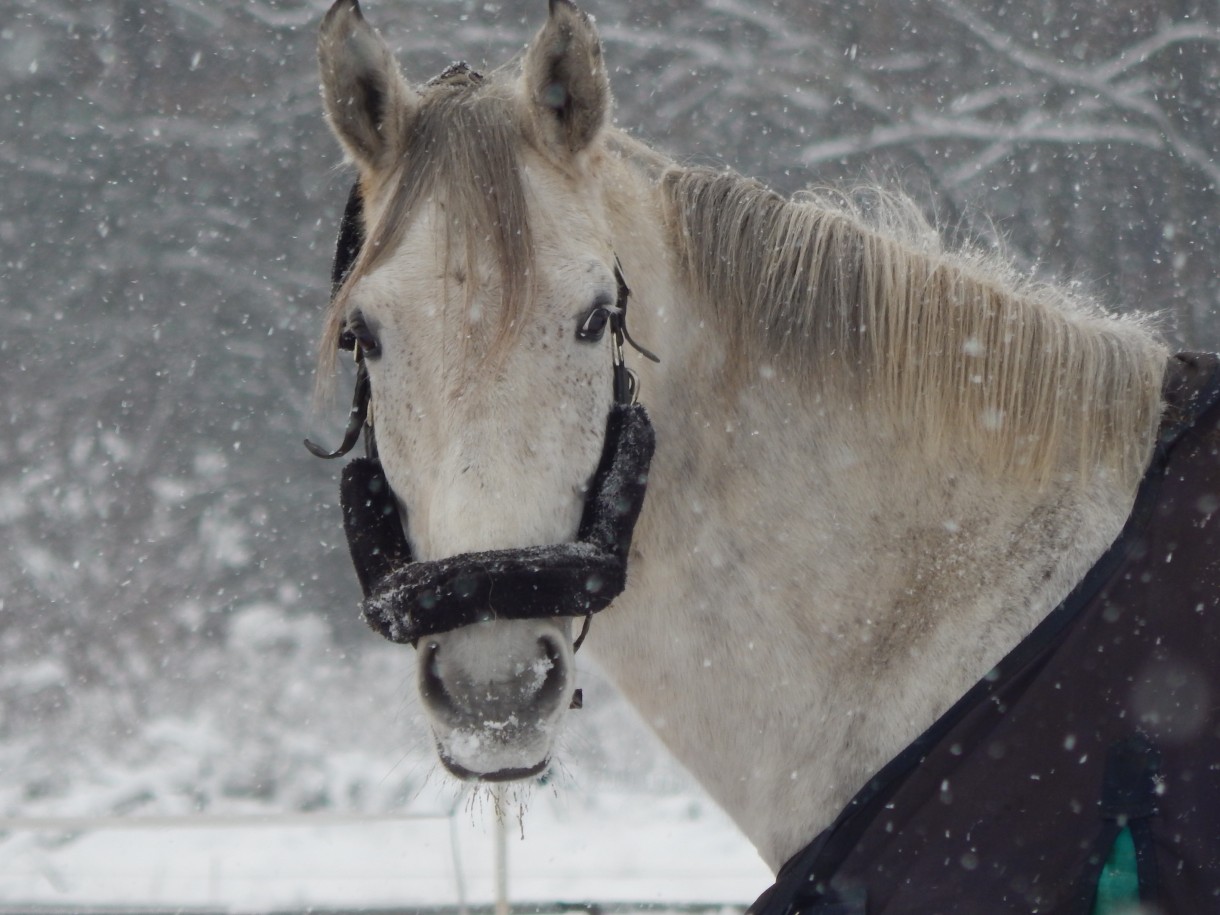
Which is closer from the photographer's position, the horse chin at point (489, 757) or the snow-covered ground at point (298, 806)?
the horse chin at point (489, 757)

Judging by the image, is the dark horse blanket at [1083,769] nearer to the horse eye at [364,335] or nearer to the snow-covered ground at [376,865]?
the horse eye at [364,335]

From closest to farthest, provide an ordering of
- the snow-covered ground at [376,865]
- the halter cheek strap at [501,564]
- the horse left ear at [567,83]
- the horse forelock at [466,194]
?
the halter cheek strap at [501,564]
the horse forelock at [466,194]
the horse left ear at [567,83]
the snow-covered ground at [376,865]

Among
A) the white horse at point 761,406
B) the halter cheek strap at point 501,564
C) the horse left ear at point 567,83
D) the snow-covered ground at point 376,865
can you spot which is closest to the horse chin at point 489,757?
the halter cheek strap at point 501,564

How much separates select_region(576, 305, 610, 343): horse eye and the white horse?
14 millimetres

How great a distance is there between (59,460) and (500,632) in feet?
30.2

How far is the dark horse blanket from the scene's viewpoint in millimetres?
1685

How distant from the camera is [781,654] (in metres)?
2.00

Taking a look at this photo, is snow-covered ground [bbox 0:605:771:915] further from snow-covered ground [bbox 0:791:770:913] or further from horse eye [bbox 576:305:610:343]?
horse eye [bbox 576:305:610:343]

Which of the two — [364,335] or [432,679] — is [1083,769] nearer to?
[432,679]

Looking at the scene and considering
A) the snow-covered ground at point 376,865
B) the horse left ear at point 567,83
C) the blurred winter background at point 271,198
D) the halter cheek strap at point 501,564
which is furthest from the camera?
the blurred winter background at point 271,198

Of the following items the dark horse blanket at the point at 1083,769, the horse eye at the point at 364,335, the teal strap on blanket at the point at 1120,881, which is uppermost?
the horse eye at the point at 364,335

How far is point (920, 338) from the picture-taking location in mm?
2041

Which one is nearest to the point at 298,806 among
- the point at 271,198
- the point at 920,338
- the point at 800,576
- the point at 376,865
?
the point at 376,865

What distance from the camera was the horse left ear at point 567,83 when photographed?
1.91 m
